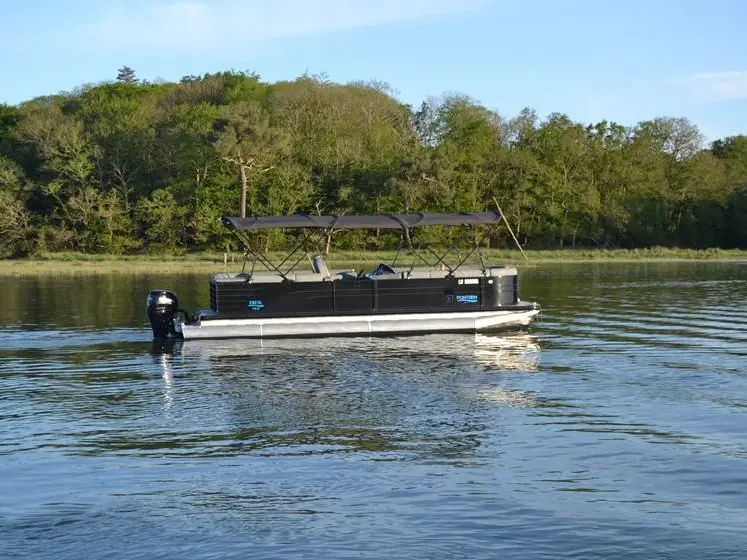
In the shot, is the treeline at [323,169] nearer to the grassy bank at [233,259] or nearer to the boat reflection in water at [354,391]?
the grassy bank at [233,259]

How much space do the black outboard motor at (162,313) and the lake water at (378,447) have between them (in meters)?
0.65

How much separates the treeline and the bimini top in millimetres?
39075

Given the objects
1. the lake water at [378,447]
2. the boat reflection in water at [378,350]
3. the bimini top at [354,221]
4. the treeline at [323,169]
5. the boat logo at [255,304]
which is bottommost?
the lake water at [378,447]

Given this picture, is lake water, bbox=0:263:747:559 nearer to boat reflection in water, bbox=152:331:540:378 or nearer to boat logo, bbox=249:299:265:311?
boat reflection in water, bbox=152:331:540:378

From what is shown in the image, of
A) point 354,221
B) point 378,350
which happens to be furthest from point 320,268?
point 378,350

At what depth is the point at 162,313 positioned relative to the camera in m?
26.7

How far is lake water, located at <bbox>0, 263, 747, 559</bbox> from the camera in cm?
1056

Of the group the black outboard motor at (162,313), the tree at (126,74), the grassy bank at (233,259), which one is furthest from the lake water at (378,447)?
the tree at (126,74)

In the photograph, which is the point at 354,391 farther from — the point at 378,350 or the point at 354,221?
the point at 354,221

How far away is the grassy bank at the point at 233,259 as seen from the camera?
61.3m

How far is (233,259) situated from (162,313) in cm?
3957

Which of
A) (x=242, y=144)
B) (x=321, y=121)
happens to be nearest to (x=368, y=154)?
(x=321, y=121)

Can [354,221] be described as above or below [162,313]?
above

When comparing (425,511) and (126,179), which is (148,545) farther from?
(126,179)
